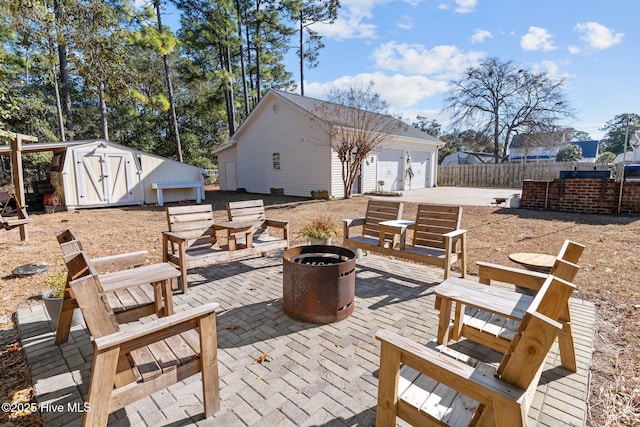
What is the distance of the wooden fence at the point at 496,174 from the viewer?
70.5 feet

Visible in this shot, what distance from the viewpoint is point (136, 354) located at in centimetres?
193

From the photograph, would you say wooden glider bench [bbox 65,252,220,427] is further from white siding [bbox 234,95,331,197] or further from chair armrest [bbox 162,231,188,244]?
white siding [bbox 234,95,331,197]

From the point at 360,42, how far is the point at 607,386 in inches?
751

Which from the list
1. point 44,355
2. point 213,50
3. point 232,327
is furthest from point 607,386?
point 213,50

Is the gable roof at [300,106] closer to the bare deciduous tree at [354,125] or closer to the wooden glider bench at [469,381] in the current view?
the bare deciduous tree at [354,125]

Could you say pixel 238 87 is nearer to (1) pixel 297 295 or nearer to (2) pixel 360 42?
(2) pixel 360 42

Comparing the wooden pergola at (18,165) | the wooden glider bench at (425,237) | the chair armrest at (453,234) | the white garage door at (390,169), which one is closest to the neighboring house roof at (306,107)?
the white garage door at (390,169)

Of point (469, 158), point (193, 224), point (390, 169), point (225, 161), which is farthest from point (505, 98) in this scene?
point (193, 224)

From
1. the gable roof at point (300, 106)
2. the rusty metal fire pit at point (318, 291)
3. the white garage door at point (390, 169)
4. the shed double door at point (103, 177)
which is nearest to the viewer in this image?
the rusty metal fire pit at point (318, 291)

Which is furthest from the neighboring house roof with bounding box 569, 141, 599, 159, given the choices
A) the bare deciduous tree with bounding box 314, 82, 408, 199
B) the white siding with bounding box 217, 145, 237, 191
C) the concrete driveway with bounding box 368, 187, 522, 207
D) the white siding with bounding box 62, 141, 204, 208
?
the white siding with bounding box 62, 141, 204, 208

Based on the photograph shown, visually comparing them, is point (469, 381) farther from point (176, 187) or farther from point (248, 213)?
point (176, 187)

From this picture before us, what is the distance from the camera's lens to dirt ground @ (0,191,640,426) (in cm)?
230

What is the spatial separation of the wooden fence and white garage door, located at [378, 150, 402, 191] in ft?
23.3

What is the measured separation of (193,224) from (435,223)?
365 cm
